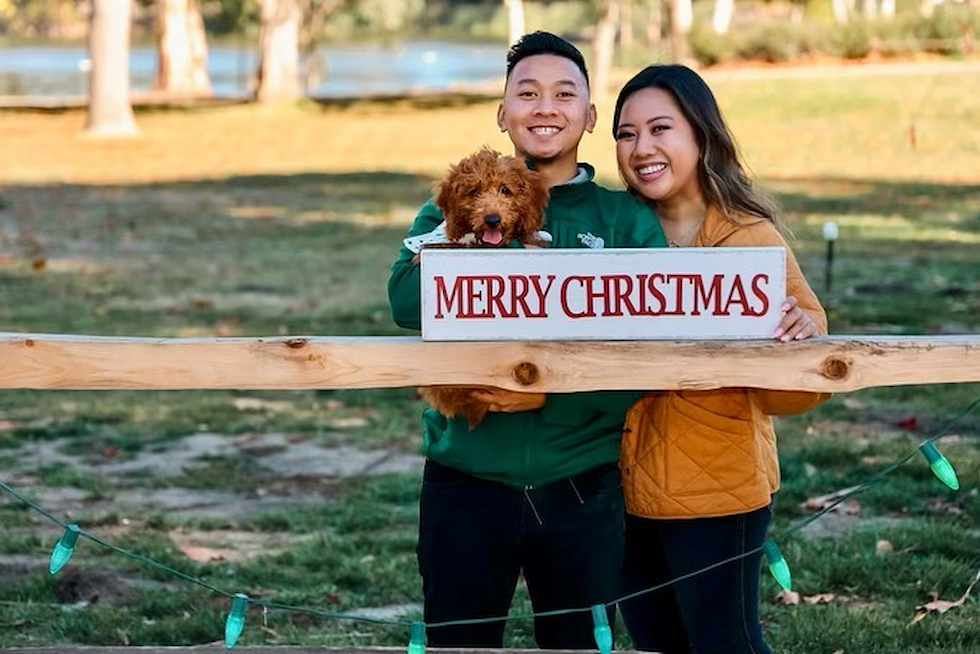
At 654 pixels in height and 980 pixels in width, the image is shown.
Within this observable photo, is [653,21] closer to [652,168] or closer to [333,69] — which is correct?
[333,69]

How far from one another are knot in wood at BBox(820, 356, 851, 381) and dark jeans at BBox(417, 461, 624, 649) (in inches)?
21.1

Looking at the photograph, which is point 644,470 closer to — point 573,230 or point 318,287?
point 573,230

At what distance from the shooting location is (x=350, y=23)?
7044 centimetres

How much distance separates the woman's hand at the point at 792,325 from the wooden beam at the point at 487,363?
0.02 meters

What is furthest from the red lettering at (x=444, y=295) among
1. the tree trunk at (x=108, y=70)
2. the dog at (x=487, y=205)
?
the tree trunk at (x=108, y=70)

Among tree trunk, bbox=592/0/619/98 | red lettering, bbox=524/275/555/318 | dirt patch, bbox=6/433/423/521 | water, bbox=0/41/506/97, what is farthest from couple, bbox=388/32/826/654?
water, bbox=0/41/506/97

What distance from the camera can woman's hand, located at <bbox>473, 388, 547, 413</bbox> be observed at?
3203 mm

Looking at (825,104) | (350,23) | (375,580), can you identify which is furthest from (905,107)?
(350,23)

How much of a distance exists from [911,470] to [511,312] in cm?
407

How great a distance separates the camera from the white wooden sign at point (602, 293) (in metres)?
3.04

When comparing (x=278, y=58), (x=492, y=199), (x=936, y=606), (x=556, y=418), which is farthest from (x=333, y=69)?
(x=492, y=199)

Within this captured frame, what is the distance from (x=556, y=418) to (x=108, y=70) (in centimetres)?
2564

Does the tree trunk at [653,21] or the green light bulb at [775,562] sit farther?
the tree trunk at [653,21]

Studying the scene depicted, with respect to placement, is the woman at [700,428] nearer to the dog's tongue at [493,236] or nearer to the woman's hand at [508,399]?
the woman's hand at [508,399]
